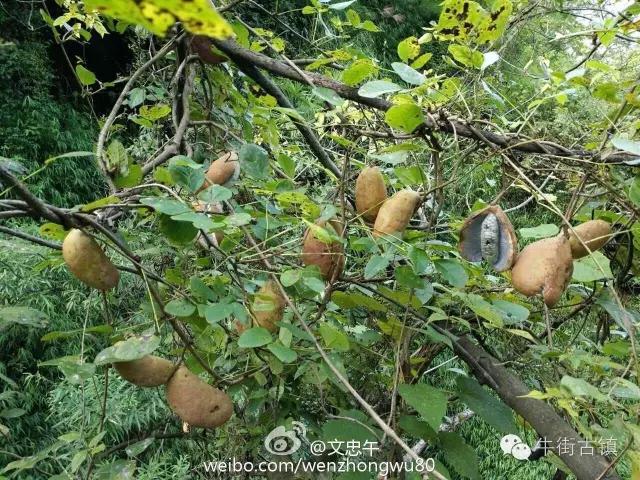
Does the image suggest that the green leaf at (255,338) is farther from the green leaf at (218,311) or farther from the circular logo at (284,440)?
the circular logo at (284,440)

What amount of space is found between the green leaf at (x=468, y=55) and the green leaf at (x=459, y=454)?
33cm

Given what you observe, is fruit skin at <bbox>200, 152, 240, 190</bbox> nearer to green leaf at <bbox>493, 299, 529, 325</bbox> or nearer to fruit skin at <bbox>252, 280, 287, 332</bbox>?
fruit skin at <bbox>252, 280, 287, 332</bbox>

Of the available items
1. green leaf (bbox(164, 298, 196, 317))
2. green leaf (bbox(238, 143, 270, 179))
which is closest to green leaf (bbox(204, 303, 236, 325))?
green leaf (bbox(164, 298, 196, 317))

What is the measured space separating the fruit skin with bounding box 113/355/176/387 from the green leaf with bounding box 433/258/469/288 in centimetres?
22

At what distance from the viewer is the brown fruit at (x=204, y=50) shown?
24.3 inches

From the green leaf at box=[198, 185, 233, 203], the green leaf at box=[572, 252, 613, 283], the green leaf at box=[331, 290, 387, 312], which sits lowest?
the green leaf at box=[331, 290, 387, 312]

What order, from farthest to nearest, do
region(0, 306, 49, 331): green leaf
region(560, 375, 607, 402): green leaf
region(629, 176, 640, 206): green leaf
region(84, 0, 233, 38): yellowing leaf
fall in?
region(0, 306, 49, 331): green leaf
region(629, 176, 640, 206): green leaf
region(560, 375, 607, 402): green leaf
region(84, 0, 233, 38): yellowing leaf

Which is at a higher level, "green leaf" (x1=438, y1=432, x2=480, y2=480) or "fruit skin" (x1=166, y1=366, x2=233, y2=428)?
"fruit skin" (x1=166, y1=366, x2=233, y2=428)

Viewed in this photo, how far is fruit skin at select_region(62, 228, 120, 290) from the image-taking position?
1.23ft

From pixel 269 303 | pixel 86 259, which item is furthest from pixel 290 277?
pixel 86 259

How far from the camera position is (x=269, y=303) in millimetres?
458

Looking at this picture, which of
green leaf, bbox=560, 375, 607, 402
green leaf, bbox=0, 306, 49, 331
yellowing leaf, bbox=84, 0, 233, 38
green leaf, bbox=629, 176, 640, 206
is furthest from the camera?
green leaf, bbox=0, 306, 49, 331

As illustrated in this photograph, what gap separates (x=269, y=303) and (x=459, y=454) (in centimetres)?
25

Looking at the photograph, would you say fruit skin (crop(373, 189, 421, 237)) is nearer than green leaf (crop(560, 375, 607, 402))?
No
